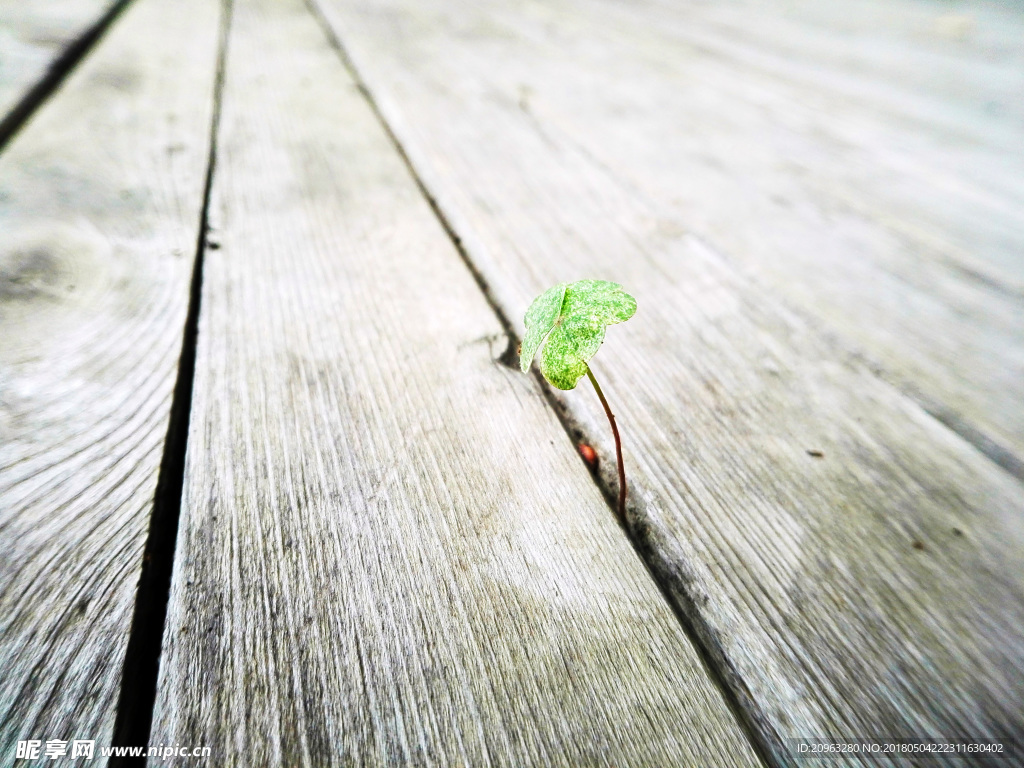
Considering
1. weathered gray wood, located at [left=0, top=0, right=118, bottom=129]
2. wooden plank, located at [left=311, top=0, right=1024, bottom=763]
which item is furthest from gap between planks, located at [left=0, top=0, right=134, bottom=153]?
wooden plank, located at [left=311, top=0, right=1024, bottom=763]

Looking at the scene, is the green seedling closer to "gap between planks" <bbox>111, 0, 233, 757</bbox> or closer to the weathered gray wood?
"gap between planks" <bbox>111, 0, 233, 757</bbox>

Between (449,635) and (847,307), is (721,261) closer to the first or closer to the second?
(847,307)

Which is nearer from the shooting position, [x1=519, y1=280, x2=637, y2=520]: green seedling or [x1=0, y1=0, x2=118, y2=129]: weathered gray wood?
[x1=519, y1=280, x2=637, y2=520]: green seedling

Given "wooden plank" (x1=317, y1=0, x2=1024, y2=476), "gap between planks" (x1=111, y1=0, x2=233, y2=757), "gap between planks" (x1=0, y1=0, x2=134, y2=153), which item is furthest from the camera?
→ "gap between planks" (x1=0, y1=0, x2=134, y2=153)

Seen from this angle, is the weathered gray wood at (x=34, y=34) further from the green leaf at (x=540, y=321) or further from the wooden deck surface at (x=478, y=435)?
the green leaf at (x=540, y=321)

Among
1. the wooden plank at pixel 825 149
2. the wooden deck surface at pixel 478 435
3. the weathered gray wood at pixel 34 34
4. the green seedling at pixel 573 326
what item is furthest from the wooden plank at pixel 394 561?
the weathered gray wood at pixel 34 34

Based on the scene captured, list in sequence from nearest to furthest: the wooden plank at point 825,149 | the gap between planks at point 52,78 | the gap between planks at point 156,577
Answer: the gap between planks at point 156,577 < the wooden plank at point 825,149 < the gap between planks at point 52,78

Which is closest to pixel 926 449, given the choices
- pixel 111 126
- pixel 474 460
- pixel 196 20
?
pixel 474 460
